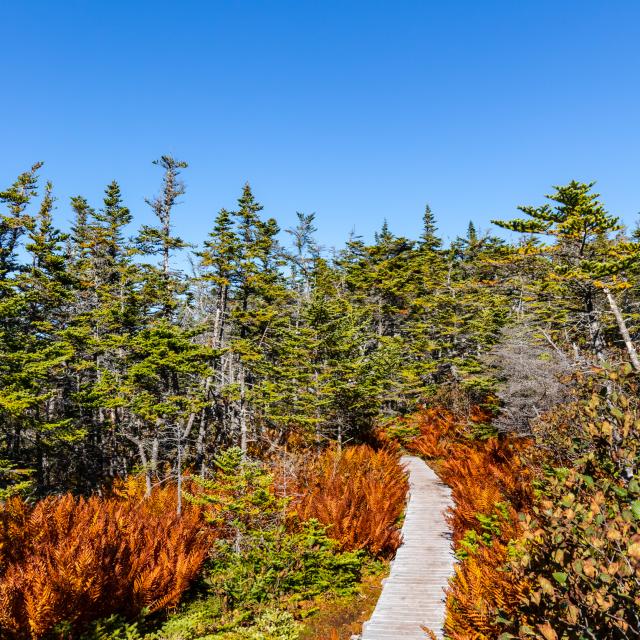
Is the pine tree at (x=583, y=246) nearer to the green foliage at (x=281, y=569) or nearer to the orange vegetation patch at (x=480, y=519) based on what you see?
the orange vegetation patch at (x=480, y=519)

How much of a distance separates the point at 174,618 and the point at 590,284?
16139 millimetres

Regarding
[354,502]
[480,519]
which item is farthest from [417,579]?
[354,502]

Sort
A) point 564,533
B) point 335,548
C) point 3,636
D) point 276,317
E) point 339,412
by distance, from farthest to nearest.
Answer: point 276,317
point 339,412
point 335,548
point 3,636
point 564,533

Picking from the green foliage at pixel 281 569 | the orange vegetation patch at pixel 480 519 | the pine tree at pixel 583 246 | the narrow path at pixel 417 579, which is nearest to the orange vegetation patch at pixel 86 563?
the green foliage at pixel 281 569

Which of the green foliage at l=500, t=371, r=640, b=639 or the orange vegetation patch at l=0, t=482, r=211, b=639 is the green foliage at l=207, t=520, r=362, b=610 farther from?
the green foliage at l=500, t=371, r=640, b=639

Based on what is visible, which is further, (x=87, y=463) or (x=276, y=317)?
(x=276, y=317)

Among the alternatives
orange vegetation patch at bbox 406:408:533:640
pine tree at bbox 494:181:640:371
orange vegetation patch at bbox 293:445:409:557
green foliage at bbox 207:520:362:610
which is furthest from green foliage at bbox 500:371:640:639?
pine tree at bbox 494:181:640:371

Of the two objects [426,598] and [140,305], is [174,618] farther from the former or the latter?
[140,305]

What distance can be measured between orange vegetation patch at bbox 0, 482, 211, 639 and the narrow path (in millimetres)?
3745

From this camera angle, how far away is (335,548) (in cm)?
991

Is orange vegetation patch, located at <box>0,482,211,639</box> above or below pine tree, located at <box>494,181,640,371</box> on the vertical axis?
below

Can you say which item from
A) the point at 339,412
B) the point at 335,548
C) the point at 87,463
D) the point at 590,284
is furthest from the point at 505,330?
the point at 87,463

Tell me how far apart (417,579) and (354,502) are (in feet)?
8.13

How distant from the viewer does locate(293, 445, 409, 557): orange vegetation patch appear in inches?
401
